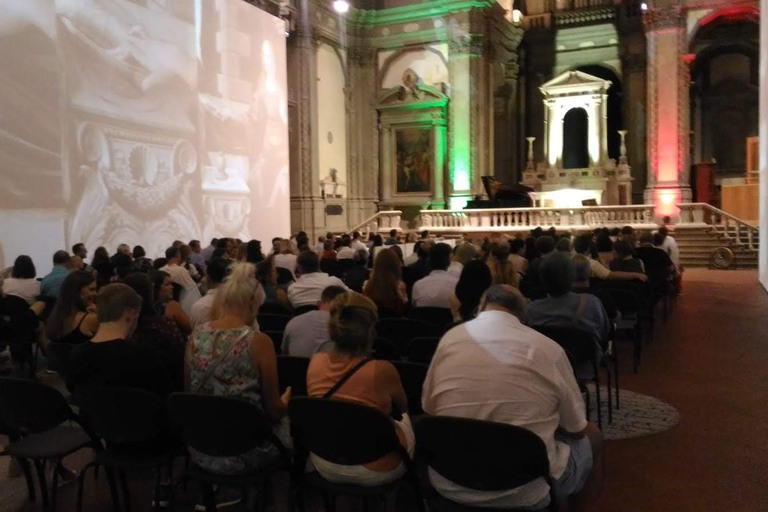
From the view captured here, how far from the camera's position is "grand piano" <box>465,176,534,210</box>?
19594mm

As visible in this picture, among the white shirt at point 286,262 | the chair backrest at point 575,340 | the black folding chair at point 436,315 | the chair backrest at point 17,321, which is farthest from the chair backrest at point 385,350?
the white shirt at point 286,262

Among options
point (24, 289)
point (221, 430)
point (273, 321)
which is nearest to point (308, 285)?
point (273, 321)

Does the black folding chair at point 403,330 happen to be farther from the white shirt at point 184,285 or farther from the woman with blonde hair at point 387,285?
the white shirt at point 184,285

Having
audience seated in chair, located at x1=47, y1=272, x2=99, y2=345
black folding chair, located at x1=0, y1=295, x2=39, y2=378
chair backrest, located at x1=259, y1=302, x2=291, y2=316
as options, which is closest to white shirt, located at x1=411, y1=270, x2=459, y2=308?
chair backrest, located at x1=259, y1=302, x2=291, y2=316

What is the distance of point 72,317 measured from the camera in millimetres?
4367

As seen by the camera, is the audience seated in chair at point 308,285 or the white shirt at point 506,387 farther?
the audience seated in chair at point 308,285

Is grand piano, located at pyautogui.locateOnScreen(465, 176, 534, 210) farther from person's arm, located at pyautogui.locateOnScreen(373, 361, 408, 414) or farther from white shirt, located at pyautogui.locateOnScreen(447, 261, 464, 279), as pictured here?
person's arm, located at pyautogui.locateOnScreen(373, 361, 408, 414)

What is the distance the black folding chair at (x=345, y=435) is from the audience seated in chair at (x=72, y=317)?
2.25 metres

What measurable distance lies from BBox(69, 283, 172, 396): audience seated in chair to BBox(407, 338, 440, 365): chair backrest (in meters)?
1.61

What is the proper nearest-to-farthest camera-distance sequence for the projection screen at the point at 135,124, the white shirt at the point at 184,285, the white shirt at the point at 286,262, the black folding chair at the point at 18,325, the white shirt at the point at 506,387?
the white shirt at the point at 506,387
the black folding chair at the point at 18,325
the white shirt at the point at 184,285
the white shirt at the point at 286,262
the projection screen at the point at 135,124

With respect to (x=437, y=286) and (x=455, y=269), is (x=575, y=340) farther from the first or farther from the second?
(x=455, y=269)

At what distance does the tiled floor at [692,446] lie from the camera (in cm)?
353

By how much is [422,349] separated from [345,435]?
1.66 m

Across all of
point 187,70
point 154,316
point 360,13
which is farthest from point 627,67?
point 154,316
